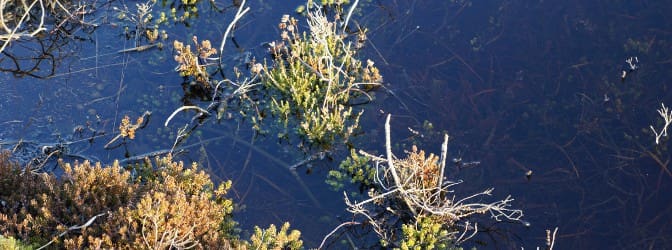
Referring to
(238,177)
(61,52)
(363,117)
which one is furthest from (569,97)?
(61,52)

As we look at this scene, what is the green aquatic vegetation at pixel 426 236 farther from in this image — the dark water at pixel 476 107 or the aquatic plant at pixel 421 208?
the dark water at pixel 476 107

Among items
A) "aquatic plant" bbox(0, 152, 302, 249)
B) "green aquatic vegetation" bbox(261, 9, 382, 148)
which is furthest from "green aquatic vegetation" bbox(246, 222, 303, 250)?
"green aquatic vegetation" bbox(261, 9, 382, 148)

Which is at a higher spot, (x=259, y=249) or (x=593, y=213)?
(x=259, y=249)

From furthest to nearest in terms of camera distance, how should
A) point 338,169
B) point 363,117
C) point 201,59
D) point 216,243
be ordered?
point 201,59 → point 363,117 → point 338,169 → point 216,243

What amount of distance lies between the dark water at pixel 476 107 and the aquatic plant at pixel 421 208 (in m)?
0.16

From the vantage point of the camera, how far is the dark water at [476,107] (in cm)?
568

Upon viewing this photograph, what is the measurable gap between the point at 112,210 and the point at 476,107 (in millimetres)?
3424

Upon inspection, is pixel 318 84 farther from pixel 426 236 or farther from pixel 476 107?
pixel 426 236

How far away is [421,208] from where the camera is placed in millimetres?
5488

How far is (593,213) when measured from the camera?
555cm

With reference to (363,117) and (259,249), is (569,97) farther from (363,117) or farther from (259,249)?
(259,249)

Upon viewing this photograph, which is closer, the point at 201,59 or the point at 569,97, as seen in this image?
the point at 569,97

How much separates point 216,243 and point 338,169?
1.49m

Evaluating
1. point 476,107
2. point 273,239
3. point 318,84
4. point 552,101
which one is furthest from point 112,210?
point 552,101
